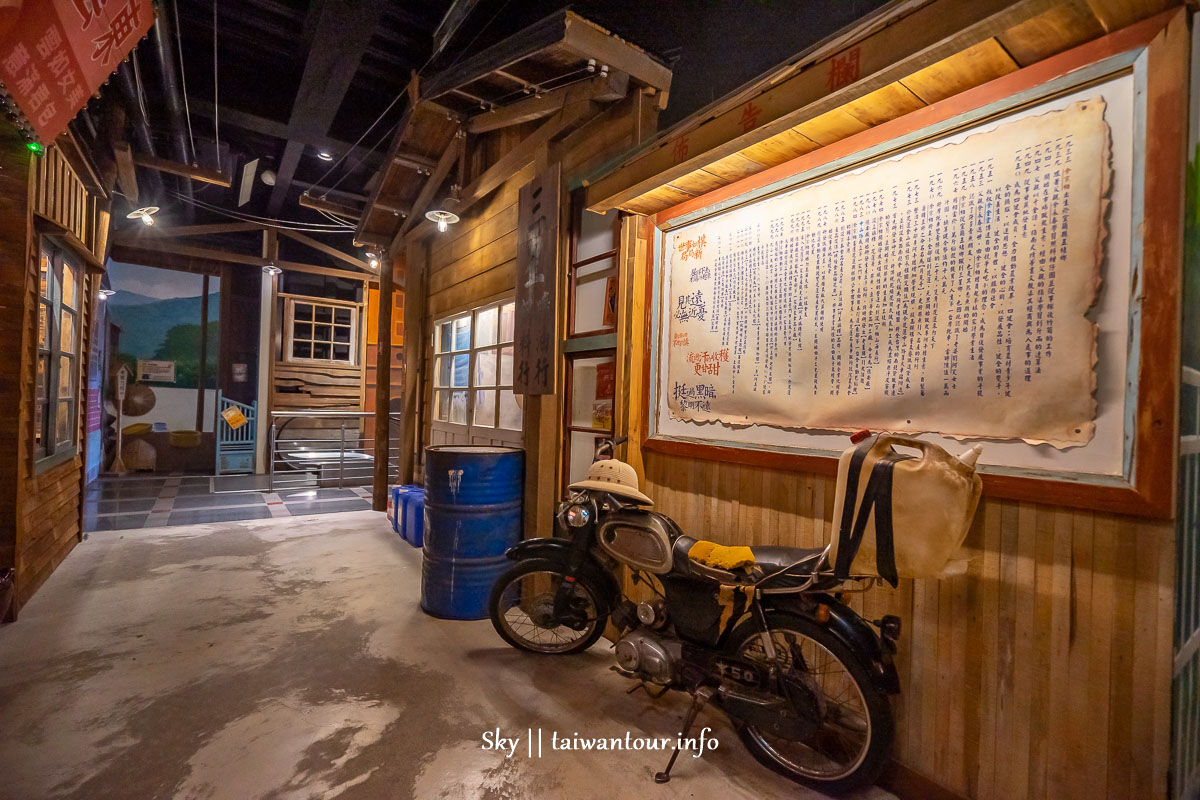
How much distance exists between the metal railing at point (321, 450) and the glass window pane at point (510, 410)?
12.4ft

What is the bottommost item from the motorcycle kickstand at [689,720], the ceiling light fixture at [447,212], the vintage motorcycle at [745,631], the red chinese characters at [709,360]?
the motorcycle kickstand at [689,720]

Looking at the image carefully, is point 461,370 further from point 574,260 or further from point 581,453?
point 581,453

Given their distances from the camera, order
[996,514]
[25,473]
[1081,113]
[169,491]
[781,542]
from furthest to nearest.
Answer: [169,491], [25,473], [781,542], [996,514], [1081,113]

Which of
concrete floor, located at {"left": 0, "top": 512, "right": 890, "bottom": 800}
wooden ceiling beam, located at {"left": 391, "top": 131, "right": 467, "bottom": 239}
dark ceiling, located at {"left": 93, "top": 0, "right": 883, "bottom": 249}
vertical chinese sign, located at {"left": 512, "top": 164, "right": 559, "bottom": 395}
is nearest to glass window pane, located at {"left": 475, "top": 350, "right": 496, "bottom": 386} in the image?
vertical chinese sign, located at {"left": 512, "top": 164, "right": 559, "bottom": 395}

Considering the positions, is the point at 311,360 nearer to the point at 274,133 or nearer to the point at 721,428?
the point at 274,133

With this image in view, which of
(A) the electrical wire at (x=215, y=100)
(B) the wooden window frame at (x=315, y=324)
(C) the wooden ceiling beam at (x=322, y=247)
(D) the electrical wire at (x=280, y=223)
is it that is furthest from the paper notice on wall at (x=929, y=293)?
(B) the wooden window frame at (x=315, y=324)

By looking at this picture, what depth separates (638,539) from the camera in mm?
2701

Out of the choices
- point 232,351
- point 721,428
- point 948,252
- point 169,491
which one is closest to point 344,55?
point 721,428

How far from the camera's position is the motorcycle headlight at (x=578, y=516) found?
116 inches

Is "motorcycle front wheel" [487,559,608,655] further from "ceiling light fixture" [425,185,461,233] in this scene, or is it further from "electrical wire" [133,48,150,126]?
"electrical wire" [133,48,150,126]

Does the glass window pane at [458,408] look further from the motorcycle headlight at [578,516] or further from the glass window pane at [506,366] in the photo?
the motorcycle headlight at [578,516]

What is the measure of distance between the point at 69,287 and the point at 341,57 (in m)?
3.40

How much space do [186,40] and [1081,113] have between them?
7868mm

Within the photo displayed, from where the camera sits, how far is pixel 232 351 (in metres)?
11.2
